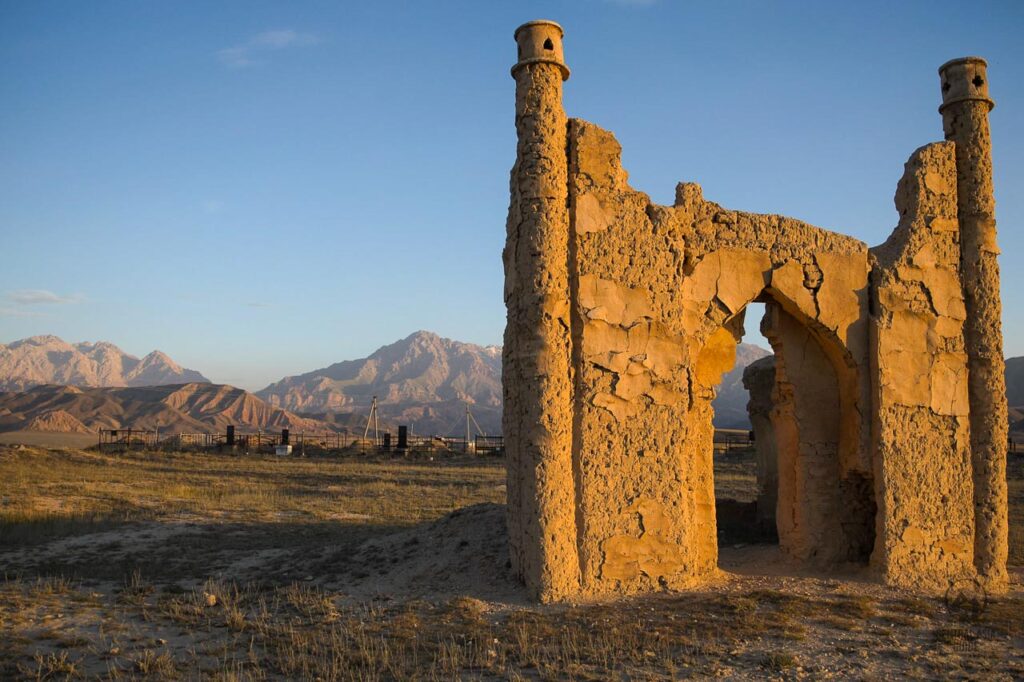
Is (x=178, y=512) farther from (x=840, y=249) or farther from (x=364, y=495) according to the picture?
(x=840, y=249)

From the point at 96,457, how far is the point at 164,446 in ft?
21.9

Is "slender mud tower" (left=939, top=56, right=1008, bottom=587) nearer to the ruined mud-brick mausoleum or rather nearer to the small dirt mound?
the ruined mud-brick mausoleum

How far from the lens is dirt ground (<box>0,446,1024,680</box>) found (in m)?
6.13

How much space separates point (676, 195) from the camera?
8.69 meters

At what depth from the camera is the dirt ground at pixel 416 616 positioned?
20.1 feet

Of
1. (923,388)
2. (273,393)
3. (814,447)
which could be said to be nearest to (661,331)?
(814,447)

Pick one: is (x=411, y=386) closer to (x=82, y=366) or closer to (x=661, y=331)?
(x=82, y=366)

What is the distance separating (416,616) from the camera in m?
7.52

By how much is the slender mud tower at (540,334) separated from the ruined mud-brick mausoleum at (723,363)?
0.8 inches

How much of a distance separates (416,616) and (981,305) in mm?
6836

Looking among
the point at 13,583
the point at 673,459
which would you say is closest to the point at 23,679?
the point at 13,583

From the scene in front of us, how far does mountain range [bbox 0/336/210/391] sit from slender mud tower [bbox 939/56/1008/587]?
6278 inches

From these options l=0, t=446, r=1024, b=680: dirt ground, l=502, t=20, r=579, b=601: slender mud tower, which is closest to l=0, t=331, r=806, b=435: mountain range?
l=0, t=446, r=1024, b=680: dirt ground

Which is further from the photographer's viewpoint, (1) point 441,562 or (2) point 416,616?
(1) point 441,562
